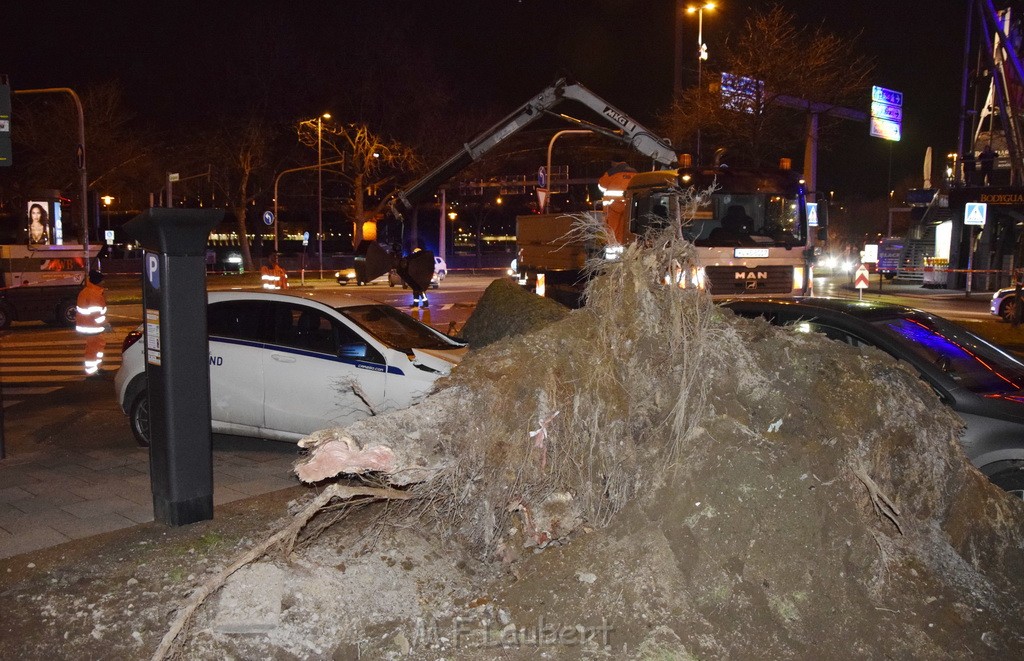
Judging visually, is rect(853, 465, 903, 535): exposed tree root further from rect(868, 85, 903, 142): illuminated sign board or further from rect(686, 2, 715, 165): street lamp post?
rect(868, 85, 903, 142): illuminated sign board

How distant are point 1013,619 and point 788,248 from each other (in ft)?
35.5

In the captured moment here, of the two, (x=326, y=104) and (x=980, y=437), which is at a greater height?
(x=326, y=104)

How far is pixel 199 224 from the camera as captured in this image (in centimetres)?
577

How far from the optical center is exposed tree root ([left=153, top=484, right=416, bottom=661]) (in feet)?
13.0

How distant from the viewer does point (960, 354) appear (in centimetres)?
650

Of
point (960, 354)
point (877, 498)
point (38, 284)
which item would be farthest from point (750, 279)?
point (38, 284)

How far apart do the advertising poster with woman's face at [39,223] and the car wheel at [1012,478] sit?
2563 centimetres

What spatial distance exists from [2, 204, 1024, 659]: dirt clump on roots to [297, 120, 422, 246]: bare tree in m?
42.1

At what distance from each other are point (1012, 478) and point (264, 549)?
468 cm

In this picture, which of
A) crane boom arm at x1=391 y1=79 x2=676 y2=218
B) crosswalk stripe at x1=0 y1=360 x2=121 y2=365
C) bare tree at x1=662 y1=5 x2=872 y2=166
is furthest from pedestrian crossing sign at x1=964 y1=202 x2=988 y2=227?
crosswalk stripe at x1=0 y1=360 x2=121 y2=365

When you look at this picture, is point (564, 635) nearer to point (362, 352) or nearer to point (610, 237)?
point (610, 237)

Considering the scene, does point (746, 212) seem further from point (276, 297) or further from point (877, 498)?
point (877, 498)

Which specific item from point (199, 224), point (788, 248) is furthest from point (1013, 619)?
point (788, 248)

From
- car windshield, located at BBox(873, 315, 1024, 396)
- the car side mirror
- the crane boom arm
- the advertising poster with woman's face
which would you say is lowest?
the car side mirror
